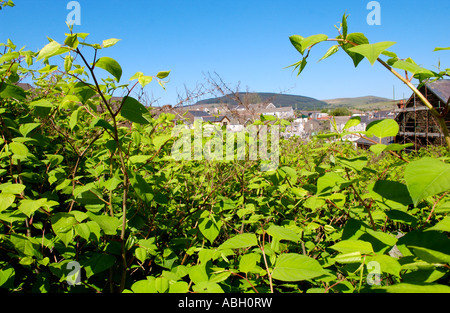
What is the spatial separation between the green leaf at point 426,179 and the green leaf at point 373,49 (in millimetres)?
266

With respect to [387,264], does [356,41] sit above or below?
above

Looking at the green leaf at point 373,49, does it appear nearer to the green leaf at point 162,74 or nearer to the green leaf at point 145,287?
the green leaf at point 162,74

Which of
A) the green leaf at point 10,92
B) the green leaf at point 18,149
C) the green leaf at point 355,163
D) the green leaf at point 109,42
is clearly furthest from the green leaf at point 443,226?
the green leaf at point 10,92

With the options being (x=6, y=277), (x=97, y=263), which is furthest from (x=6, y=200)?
(x=97, y=263)

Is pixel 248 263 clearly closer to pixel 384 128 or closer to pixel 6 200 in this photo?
pixel 384 128

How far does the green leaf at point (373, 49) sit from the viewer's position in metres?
0.59

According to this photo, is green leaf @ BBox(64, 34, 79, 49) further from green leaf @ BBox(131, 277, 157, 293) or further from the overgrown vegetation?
green leaf @ BBox(131, 277, 157, 293)

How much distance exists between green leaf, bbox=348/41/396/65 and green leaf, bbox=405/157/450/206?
266 millimetres

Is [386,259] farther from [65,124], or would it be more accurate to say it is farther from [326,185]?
[65,124]

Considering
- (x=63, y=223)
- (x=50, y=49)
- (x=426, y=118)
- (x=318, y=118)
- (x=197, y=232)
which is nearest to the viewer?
(x=50, y=49)

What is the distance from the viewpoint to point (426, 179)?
0.55 m

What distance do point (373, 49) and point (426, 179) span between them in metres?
0.32

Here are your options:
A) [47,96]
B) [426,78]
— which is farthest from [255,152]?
[47,96]
